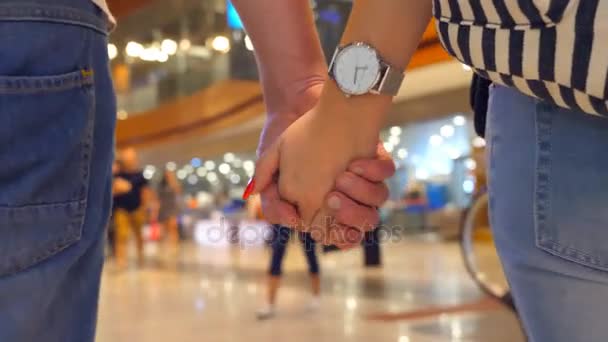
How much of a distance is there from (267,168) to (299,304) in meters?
3.50

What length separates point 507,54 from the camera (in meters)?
0.48

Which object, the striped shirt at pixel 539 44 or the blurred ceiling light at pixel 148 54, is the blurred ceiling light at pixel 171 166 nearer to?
Result: the blurred ceiling light at pixel 148 54

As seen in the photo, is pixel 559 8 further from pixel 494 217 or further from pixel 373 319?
pixel 373 319

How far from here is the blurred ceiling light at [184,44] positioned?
13.3 meters

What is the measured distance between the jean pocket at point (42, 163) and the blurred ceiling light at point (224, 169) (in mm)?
15012

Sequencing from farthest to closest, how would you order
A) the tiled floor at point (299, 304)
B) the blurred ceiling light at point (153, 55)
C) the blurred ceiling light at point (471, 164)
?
the blurred ceiling light at point (153, 55) < the blurred ceiling light at point (471, 164) < the tiled floor at point (299, 304)

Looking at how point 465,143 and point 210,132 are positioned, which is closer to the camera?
point 465,143

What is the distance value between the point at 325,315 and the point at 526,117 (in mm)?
3215

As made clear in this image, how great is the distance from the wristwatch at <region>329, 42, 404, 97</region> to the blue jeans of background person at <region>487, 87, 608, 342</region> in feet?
0.41

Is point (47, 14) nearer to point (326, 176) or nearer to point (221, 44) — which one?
point (326, 176)

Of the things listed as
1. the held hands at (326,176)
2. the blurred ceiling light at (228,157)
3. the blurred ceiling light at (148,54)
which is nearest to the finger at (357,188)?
the held hands at (326,176)

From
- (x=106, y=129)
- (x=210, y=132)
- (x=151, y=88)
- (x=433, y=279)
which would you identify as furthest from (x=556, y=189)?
(x=151, y=88)

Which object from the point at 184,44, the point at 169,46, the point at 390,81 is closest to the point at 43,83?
the point at 390,81

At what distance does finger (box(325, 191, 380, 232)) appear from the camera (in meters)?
0.63
